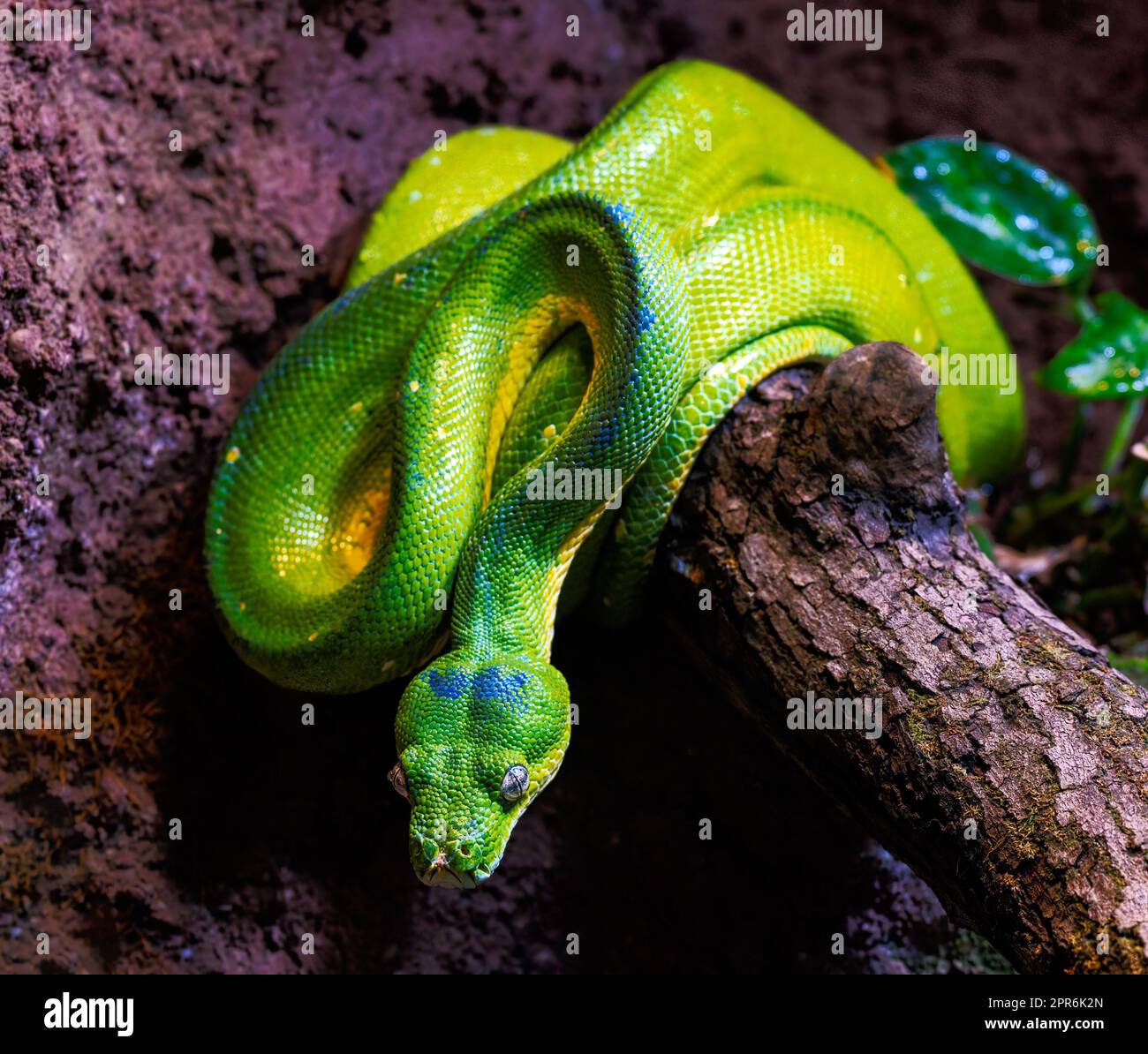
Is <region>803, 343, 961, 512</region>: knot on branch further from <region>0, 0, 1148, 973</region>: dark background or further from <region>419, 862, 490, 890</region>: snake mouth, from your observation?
<region>419, 862, 490, 890</region>: snake mouth

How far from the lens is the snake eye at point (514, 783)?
8.21ft

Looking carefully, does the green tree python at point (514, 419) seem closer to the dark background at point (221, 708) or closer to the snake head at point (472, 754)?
the snake head at point (472, 754)

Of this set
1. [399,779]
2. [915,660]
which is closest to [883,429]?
[915,660]

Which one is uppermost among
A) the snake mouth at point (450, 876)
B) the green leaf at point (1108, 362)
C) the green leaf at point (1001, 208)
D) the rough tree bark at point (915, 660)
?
the green leaf at point (1001, 208)

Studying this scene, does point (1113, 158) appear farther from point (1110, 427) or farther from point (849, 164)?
point (849, 164)

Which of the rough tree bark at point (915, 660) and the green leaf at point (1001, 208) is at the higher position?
the green leaf at point (1001, 208)

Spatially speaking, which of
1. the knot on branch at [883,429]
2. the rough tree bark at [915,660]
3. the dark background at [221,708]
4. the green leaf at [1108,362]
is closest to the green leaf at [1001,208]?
the green leaf at [1108,362]

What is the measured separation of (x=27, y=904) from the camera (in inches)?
116

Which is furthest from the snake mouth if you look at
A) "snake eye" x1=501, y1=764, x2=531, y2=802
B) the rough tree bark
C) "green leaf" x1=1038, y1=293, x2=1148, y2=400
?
"green leaf" x1=1038, y1=293, x2=1148, y2=400

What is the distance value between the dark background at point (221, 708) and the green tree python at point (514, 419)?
37 centimetres

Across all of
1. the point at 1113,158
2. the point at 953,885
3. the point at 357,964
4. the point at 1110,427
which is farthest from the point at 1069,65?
the point at 357,964

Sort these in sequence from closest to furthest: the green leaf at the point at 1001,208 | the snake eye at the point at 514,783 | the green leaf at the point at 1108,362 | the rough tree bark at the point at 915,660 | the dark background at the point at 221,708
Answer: the rough tree bark at the point at 915,660
the snake eye at the point at 514,783
the dark background at the point at 221,708
the green leaf at the point at 1108,362
the green leaf at the point at 1001,208

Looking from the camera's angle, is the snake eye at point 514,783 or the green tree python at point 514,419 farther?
the green tree python at point 514,419

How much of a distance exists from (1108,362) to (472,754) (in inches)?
104
